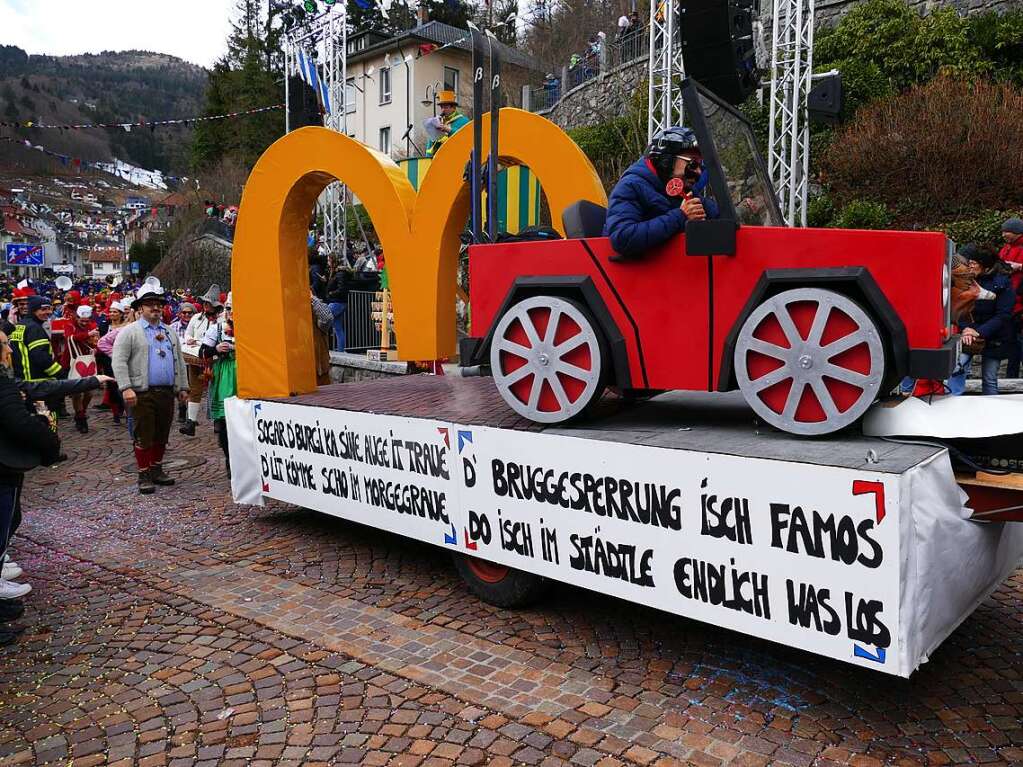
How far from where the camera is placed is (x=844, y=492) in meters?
3.12

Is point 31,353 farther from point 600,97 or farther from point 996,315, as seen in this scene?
point 600,97

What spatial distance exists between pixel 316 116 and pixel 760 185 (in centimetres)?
1781

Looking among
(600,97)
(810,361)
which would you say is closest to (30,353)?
(810,361)

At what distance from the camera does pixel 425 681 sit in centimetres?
387

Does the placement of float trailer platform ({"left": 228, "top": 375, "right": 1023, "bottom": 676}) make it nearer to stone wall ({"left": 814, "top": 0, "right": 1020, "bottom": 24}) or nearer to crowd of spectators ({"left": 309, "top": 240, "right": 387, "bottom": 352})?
crowd of spectators ({"left": 309, "top": 240, "right": 387, "bottom": 352})

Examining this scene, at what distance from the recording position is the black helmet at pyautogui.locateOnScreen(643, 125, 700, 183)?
4254mm

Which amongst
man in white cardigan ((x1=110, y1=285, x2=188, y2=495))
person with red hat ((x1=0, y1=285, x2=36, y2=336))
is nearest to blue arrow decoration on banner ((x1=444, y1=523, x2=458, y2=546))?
man in white cardigan ((x1=110, y1=285, x2=188, y2=495))

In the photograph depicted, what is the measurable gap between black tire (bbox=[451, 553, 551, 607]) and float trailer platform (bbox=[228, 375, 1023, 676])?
0.18 m

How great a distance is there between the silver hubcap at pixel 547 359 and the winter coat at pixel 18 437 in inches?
101

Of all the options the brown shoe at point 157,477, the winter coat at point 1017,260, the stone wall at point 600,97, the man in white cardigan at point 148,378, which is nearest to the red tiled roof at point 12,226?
the stone wall at point 600,97

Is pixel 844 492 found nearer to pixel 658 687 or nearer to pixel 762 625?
pixel 762 625

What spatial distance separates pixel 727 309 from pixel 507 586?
1.99 m

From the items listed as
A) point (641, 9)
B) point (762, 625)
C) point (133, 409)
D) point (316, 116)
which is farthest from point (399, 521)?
point (641, 9)

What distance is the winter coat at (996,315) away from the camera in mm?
7586
